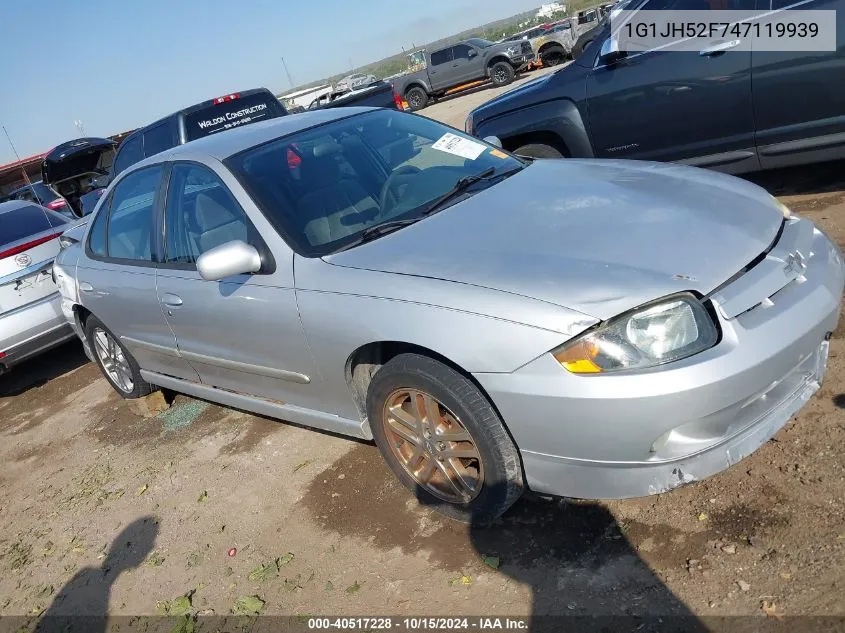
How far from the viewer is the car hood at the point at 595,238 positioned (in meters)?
2.33

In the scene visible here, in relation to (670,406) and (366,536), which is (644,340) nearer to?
(670,406)

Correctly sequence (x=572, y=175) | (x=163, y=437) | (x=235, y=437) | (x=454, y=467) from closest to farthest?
(x=454, y=467)
(x=572, y=175)
(x=235, y=437)
(x=163, y=437)

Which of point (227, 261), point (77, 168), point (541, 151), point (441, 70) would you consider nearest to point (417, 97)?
point (441, 70)

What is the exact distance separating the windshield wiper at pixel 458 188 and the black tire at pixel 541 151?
7.49 ft

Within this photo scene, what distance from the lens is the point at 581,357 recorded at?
223 centimetres

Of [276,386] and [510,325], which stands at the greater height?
[510,325]

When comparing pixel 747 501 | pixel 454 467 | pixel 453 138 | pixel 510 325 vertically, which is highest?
pixel 453 138

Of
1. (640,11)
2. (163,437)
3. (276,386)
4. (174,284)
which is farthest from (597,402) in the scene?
(640,11)

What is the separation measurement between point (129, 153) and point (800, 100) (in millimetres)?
7555

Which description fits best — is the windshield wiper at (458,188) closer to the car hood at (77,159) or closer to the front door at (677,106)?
the front door at (677,106)

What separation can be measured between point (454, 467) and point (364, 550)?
1.78ft

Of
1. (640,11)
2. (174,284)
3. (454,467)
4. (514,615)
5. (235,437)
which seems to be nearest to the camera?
(514,615)

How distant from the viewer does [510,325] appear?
231 centimetres

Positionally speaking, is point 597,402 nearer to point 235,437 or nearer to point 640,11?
point 235,437
